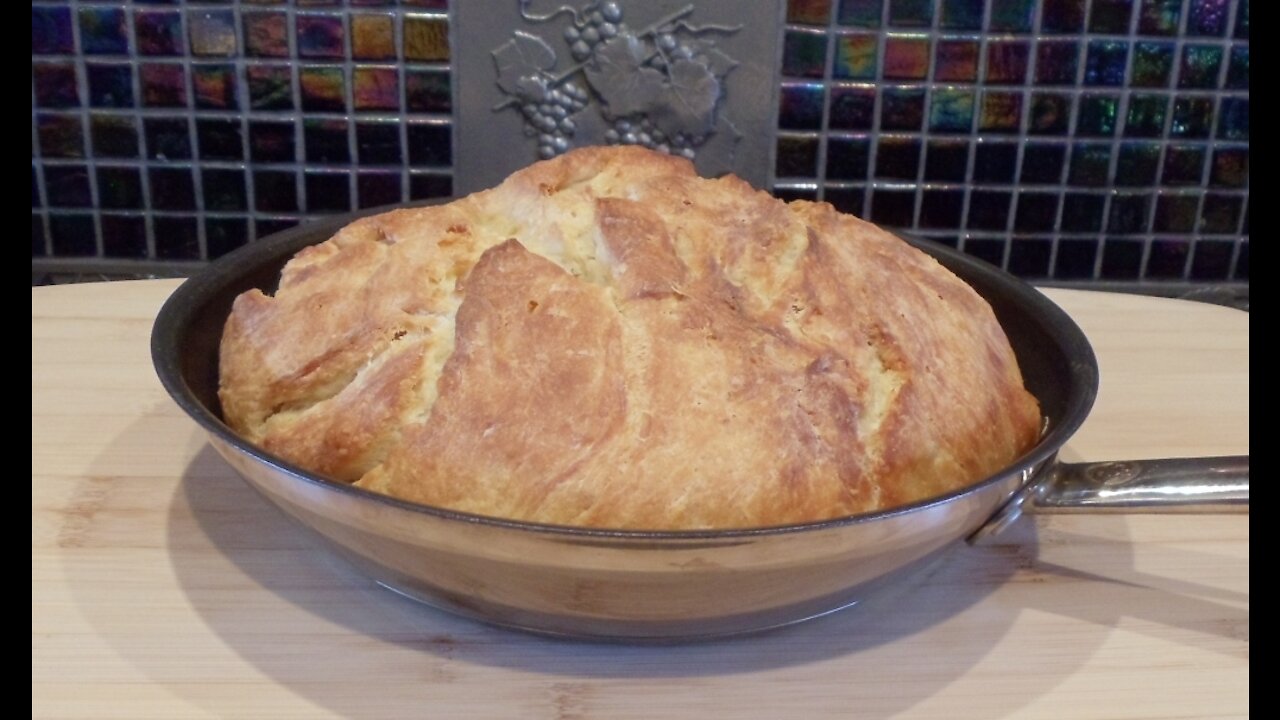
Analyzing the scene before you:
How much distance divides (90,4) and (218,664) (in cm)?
102

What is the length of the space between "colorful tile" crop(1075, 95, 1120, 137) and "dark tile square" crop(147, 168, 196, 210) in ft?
3.87

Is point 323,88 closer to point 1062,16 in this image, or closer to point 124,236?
point 124,236

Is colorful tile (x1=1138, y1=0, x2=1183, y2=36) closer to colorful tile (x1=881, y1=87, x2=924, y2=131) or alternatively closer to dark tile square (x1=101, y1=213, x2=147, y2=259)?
colorful tile (x1=881, y1=87, x2=924, y2=131)

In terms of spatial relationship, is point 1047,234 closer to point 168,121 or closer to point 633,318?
point 633,318

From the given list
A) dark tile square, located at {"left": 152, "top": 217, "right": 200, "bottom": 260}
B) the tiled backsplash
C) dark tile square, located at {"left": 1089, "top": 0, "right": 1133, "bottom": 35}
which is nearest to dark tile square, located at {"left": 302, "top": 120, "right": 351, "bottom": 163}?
the tiled backsplash

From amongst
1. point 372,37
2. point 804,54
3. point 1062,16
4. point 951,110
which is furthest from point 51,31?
point 1062,16

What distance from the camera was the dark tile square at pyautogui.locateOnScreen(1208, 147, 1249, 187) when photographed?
1515mm

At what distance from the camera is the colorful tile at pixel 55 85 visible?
1.39m

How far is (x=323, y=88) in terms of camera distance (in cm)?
141

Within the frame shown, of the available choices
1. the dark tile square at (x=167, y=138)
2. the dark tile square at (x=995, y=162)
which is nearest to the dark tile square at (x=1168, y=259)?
the dark tile square at (x=995, y=162)

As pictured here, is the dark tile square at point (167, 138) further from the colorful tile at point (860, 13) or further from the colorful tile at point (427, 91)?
the colorful tile at point (860, 13)

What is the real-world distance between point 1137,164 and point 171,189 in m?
1.30
